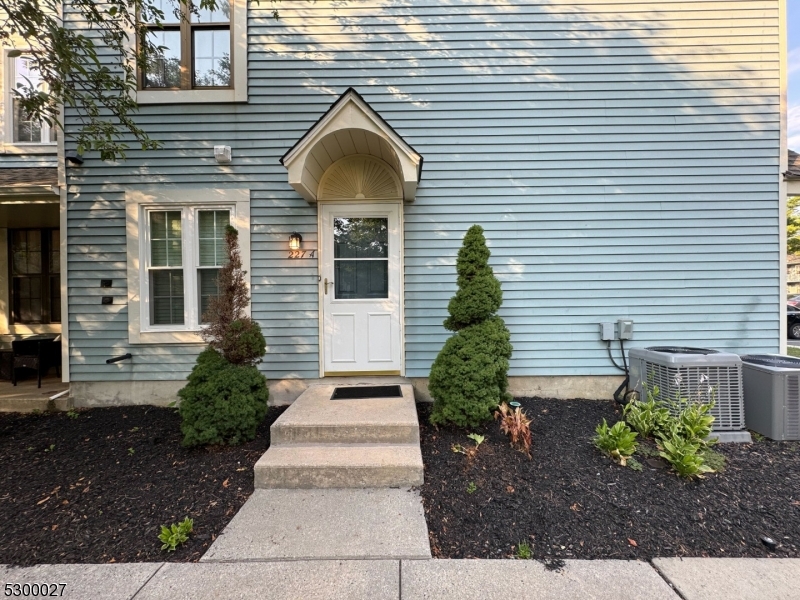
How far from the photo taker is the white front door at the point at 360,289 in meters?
4.32

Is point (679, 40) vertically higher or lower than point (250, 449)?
higher

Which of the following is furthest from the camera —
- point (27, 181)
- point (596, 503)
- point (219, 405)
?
point (27, 181)

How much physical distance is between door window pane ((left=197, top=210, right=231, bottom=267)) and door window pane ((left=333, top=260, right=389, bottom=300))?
1464 millimetres

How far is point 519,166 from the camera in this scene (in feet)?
14.1

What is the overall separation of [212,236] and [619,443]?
15.7ft

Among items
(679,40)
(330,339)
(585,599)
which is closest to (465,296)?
(330,339)

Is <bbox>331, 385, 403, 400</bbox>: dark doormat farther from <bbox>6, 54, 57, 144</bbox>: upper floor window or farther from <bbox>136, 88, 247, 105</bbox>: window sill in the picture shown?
<bbox>6, 54, 57, 144</bbox>: upper floor window

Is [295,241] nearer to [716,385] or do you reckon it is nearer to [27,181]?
[27,181]

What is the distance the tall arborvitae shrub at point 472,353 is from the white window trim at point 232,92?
333 centimetres

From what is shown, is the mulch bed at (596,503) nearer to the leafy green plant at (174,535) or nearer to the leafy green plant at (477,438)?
the leafy green plant at (477,438)

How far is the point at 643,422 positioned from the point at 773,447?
4.01 feet

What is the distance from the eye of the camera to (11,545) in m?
2.12

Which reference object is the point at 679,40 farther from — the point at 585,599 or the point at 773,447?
the point at 585,599

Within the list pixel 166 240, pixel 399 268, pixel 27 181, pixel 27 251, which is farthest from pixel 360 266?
pixel 27 251
